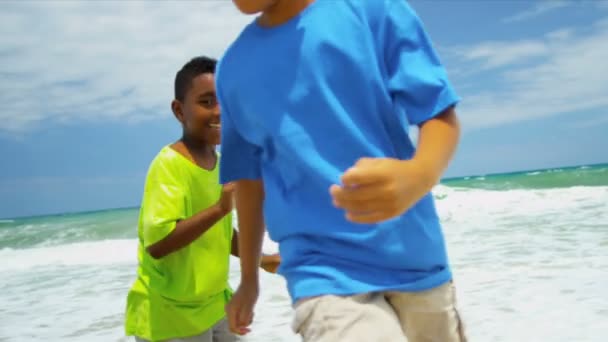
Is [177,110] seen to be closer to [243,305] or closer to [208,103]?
[208,103]

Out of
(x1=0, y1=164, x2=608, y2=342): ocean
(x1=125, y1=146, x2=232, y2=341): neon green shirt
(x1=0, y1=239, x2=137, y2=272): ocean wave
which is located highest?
(x1=125, y1=146, x2=232, y2=341): neon green shirt

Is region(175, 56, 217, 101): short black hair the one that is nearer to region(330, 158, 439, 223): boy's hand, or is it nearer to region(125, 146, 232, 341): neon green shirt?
region(125, 146, 232, 341): neon green shirt

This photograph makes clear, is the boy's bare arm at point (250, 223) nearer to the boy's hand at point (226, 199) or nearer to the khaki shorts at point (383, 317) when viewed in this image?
the khaki shorts at point (383, 317)

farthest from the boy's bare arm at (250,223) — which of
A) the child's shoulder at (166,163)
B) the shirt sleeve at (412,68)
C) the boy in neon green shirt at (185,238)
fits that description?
the child's shoulder at (166,163)

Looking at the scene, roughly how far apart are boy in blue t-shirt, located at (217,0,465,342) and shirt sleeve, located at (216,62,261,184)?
14 cm

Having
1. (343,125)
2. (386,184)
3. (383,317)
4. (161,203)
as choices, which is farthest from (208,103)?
(386,184)

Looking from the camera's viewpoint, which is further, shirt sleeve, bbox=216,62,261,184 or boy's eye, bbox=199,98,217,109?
boy's eye, bbox=199,98,217,109

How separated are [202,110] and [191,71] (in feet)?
0.59

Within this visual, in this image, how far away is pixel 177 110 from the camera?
107 inches

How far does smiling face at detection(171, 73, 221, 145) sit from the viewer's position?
2.61m

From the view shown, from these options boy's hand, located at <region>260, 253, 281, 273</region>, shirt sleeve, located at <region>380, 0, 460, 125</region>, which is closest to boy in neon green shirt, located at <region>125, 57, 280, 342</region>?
boy's hand, located at <region>260, 253, 281, 273</region>

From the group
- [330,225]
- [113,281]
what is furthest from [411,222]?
[113,281]

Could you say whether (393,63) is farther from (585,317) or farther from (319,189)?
(585,317)

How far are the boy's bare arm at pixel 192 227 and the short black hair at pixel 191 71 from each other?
574 mm
